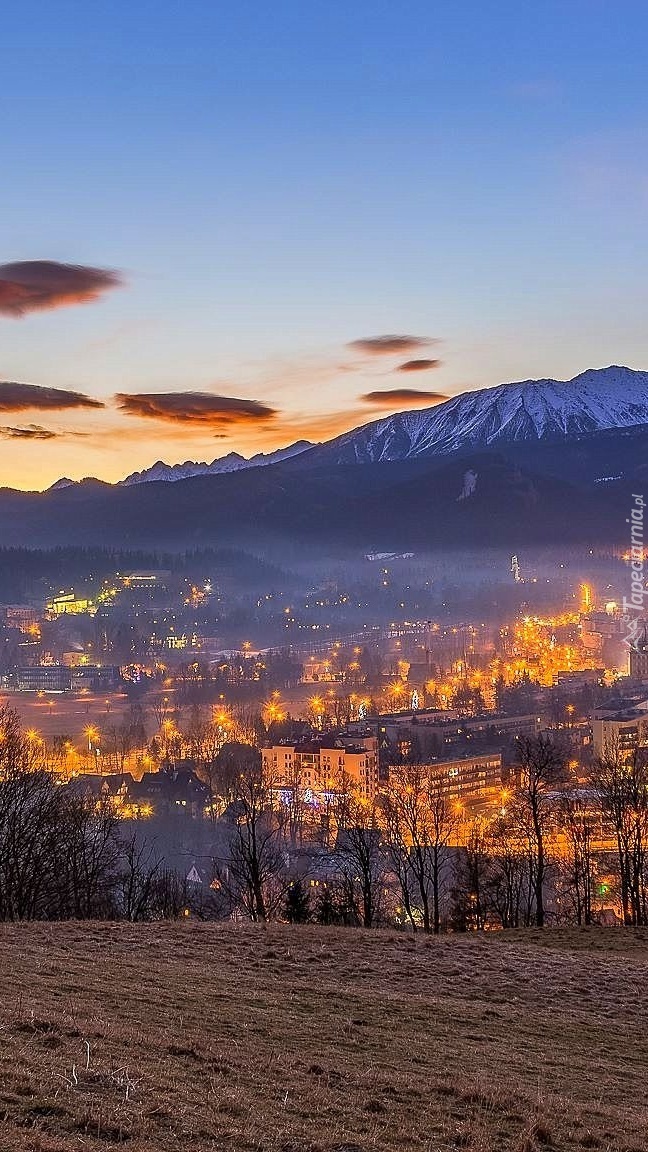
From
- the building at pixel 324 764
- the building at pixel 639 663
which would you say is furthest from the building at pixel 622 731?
the building at pixel 639 663

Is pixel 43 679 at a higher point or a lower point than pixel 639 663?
lower

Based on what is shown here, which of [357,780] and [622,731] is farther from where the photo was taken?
[622,731]

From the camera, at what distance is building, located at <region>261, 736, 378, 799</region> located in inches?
3839

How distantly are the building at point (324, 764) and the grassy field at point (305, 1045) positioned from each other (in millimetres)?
73342

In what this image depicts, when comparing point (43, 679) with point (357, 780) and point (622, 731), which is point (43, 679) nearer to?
point (357, 780)

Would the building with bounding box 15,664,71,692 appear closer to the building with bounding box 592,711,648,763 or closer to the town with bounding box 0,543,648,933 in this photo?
the town with bounding box 0,543,648,933

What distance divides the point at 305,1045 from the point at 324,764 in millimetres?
90721

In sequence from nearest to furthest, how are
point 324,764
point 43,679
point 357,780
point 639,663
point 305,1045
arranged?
point 305,1045
point 357,780
point 324,764
point 639,663
point 43,679

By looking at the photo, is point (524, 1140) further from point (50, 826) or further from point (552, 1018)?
point (50, 826)

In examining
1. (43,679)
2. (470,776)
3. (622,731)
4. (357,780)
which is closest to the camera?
(470,776)

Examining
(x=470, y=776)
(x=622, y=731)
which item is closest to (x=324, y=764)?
(x=470, y=776)

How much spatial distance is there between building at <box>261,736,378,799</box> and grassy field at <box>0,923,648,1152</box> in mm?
73342

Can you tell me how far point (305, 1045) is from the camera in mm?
13688

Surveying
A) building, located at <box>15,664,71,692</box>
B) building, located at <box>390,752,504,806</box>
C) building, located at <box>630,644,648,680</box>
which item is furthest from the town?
building, located at <box>15,664,71,692</box>
